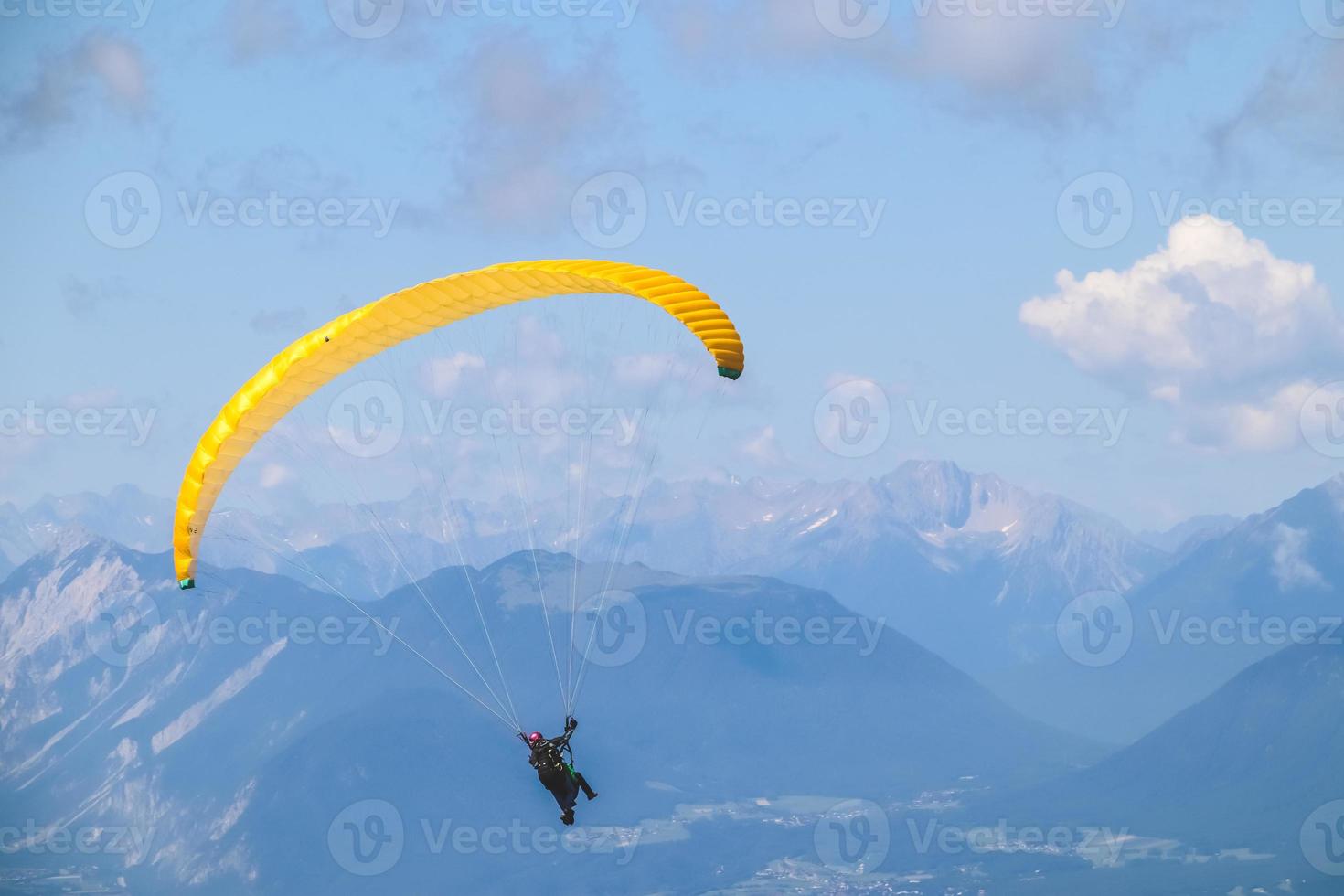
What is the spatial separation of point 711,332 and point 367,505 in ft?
43.0

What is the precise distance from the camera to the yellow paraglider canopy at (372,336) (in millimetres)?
44031

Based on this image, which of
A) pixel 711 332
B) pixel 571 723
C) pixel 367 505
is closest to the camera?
pixel 571 723

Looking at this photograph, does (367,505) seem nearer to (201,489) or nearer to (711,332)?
(201,489)

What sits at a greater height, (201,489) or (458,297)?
(458,297)

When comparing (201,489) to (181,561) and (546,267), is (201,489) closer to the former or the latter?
(181,561)

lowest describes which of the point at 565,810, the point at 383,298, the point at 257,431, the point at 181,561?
the point at 565,810

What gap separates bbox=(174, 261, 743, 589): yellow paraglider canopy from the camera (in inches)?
1734

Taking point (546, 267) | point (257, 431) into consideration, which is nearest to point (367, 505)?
point (257, 431)

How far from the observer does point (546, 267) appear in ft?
145

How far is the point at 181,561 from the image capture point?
44469 mm

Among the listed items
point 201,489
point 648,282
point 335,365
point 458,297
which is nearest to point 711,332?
→ point 648,282

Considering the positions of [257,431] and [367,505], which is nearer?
[257,431]

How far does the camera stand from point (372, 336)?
45406 mm

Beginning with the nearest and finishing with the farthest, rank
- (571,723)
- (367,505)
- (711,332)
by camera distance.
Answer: (571,723) → (711,332) → (367,505)
